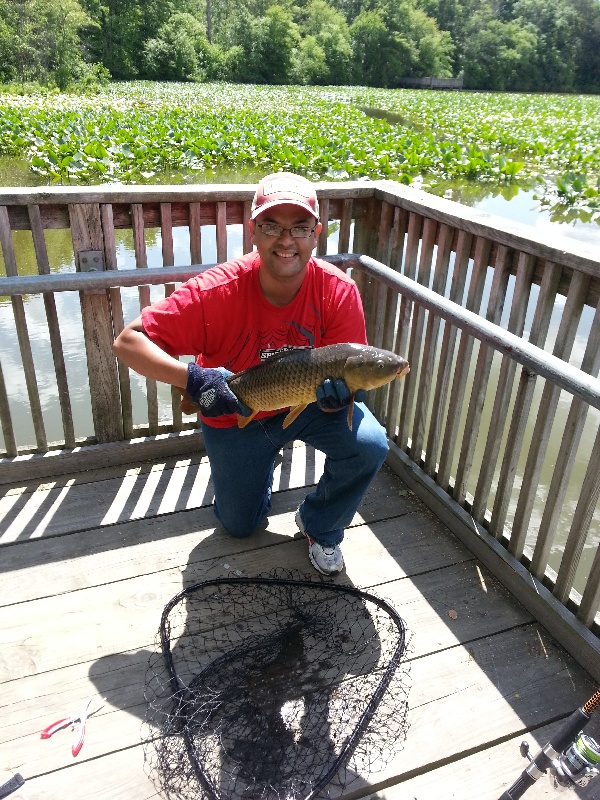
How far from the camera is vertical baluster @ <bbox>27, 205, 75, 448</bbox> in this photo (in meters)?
2.94

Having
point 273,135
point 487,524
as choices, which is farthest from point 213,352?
point 273,135

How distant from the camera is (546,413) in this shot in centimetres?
250

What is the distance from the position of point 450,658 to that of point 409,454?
1.26 meters

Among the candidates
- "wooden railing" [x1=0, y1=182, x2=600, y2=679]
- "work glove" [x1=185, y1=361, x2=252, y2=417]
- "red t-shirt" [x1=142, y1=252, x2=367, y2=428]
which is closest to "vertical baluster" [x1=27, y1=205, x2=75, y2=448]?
"wooden railing" [x1=0, y1=182, x2=600, y2=679]

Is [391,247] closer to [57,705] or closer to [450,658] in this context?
[450,658]

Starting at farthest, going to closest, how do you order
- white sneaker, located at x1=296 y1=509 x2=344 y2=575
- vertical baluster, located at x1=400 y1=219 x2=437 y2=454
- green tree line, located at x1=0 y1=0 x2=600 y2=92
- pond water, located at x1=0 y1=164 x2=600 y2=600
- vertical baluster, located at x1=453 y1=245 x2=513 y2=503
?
green tree line, located at x1=0 y1=0 x2=600 y2=92
pond water, located at x1=0 y1=164 x2=600 y2=600
vertical baluster, located at x1=400 y1=219 x2=437 y2=454
white sneaker, located at x1=296 y1=509 x2=344 y2=575
vertical baluster, located at x1=453 y1=245 x2=513 y2=503

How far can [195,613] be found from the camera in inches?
100

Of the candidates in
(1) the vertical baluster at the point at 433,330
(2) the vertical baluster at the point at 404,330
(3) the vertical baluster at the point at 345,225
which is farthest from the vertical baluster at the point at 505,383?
(3) the vertical baluster at the point at 345,225

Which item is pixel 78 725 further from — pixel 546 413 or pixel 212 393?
pixel 546 413

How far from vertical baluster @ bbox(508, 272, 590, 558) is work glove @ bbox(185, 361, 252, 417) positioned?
3.72 feet

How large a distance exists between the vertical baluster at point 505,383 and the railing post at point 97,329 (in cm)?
187

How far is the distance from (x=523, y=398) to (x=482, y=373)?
0.31 m

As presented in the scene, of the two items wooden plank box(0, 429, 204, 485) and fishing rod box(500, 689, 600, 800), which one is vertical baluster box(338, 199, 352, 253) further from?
fishing rod box(500, 689, 600, 800)

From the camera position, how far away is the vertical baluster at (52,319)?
294 cm
